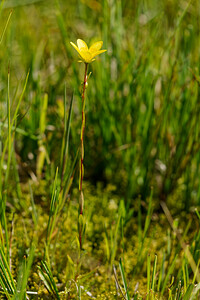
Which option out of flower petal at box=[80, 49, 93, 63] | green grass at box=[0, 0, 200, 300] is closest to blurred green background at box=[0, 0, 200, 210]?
green grass at box=[0, 0, 200, 300]

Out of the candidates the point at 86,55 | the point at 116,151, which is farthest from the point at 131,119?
the point at 86,55

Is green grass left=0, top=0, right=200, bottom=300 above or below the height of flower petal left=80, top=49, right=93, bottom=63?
below

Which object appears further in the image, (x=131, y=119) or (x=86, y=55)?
(x=131, y=119)

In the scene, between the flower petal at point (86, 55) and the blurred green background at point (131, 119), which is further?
the blurred green background at point (131, 119)

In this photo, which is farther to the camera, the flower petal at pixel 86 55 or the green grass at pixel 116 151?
the green grass at pixel 116 151

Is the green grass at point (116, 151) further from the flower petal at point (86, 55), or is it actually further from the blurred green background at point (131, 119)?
the flower petal at point (86, 55)

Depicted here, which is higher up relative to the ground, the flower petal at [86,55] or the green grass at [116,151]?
the flower petal at [86,55]

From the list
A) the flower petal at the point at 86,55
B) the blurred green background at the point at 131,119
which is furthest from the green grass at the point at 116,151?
the flower petal at the point at 86,55

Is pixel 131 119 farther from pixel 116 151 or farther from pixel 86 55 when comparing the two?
pixel 86 55

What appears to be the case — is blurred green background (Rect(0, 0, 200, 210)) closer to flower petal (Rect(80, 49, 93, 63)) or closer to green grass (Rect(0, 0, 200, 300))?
green grass (Rect(0, 0, 200, 300))

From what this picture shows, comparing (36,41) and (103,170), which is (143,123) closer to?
(103,170)

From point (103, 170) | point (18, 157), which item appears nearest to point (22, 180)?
point (18, 157)
